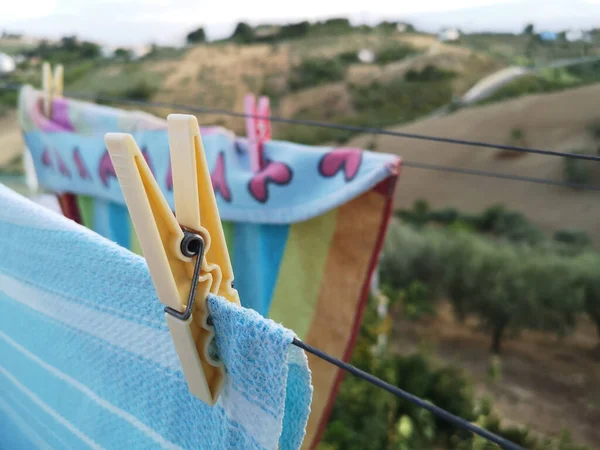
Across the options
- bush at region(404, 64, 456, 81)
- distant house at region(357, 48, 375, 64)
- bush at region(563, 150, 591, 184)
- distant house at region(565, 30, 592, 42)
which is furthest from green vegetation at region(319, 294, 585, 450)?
distant house at region(357, 48, 375, 64)

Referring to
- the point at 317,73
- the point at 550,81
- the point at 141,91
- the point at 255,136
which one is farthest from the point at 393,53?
the point at 255,136

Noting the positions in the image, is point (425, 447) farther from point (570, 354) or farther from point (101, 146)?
point (570, 354)

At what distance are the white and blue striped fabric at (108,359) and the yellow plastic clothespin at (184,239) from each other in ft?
0.04

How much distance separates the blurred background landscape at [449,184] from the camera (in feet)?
6.63

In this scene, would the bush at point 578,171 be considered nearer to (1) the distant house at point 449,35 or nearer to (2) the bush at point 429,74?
(1) the distant house at point 449,35

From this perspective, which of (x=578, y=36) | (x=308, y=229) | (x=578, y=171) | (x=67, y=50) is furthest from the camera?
(x=67, y=50)

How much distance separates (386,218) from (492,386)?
2378 millimetres

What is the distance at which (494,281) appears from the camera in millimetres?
3062

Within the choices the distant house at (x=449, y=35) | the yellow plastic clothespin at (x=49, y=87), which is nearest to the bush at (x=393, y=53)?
the distant house at (x=449, y=35)

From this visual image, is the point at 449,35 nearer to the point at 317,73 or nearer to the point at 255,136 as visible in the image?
the point at 317,73

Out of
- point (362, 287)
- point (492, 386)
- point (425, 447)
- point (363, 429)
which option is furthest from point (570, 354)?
point (362, 287)

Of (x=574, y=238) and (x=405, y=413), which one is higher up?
(x=574, y=238)

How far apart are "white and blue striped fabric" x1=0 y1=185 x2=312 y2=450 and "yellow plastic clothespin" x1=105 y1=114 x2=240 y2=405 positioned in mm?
12

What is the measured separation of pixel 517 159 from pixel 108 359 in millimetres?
6081
